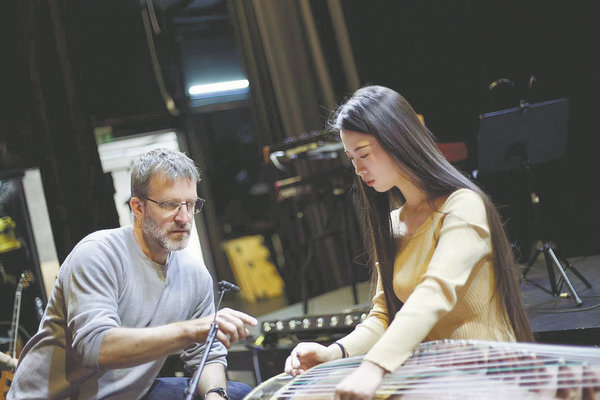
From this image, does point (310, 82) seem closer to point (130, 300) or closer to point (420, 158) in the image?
point (130, 300)

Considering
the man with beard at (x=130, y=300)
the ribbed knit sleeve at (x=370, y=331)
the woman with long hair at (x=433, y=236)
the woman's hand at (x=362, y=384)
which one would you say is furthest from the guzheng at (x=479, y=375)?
the man with beard at (x=130, y=300)

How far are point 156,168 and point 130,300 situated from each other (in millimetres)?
551

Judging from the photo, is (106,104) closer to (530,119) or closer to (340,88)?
(340,88)

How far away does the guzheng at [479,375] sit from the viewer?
1.36 m

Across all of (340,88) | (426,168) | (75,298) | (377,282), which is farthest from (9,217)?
(340,88)

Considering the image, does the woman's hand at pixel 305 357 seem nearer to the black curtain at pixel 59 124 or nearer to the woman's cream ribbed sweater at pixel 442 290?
the woman's cream ribbed sweater at pixel 442 290

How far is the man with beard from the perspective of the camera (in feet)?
7.69

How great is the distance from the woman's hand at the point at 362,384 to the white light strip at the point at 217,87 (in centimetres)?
809

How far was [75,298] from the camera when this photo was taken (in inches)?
92.3

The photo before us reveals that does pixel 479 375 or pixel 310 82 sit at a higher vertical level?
pixel 310 82

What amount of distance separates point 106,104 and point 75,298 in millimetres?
6292

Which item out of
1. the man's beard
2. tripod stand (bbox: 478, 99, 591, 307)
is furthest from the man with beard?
tripod stand (bbox: 478, 99, 591, 307)

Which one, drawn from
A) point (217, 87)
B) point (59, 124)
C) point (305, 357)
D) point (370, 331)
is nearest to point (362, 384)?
point (305, 357)

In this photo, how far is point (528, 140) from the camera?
432 cm
